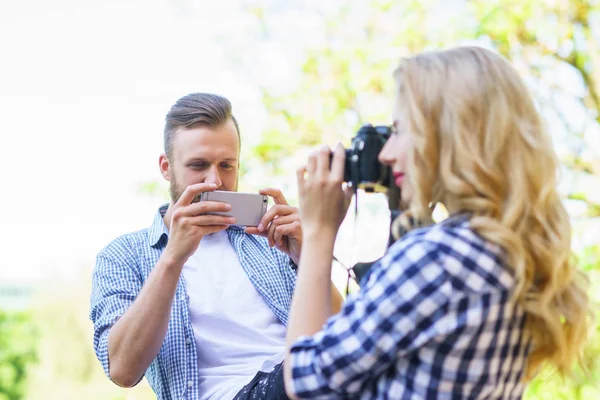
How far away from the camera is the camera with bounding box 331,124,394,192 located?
135 centimetres

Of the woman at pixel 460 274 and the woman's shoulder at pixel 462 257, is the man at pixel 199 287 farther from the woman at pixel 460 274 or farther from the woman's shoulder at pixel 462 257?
the woman's shoulder at pixel 462 257

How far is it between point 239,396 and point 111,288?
0.44 meters

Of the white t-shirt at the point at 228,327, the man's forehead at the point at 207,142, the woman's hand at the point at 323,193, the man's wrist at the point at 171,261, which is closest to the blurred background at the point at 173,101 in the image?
the woman's hand at the point at 323,193

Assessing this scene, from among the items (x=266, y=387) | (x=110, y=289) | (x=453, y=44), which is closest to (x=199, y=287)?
(x=110, y=289)

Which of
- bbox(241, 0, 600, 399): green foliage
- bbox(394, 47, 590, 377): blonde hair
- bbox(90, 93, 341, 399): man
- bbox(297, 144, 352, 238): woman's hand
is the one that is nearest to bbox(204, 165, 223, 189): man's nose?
bbox(90, 93, 341, 399): man

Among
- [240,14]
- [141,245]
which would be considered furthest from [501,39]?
[141,245]

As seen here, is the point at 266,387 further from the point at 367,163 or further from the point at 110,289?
the point at 367,163

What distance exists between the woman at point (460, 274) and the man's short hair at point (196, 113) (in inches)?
39.0

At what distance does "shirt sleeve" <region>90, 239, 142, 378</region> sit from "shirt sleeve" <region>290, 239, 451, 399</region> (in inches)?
31.5

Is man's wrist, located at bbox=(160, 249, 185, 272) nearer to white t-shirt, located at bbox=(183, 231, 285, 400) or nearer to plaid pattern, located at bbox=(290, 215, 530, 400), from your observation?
white t-shirt, located at bbox=(183, 231, 285, 400)

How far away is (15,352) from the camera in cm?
843

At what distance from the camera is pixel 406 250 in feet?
3.90

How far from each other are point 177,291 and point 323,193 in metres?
0.78

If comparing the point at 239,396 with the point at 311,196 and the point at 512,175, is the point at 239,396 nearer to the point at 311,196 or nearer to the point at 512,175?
the point at 311,196
